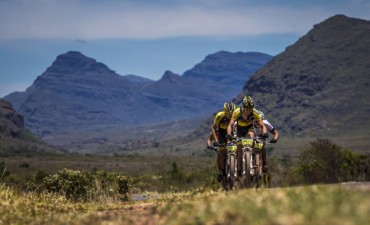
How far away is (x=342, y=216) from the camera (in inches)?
268

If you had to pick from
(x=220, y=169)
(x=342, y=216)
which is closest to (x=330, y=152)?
(x=220, y=169)

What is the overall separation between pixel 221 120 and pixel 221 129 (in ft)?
0.95

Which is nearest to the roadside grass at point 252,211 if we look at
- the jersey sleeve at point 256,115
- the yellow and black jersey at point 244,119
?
the yellow and black jersey at point 244,119

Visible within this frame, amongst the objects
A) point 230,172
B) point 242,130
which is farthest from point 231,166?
→ point 242,130

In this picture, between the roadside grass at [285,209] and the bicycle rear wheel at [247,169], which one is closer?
the roadside grass at [285,209]

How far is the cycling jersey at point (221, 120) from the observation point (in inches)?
669

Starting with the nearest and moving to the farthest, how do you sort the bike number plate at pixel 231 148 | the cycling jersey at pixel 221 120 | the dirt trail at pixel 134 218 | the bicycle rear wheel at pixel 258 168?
the dirt trail at pixel 134 218, the bicycle rear wheel at pixel 258 168, the bike number plate at pixel 231 148, the cycling jersey at pixel 221 120

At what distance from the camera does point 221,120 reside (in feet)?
55.9

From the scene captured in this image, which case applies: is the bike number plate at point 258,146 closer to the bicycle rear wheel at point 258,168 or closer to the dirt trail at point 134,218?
the bicycle rear wheel at point 258,168

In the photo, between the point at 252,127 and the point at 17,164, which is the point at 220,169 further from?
the point at 17,164

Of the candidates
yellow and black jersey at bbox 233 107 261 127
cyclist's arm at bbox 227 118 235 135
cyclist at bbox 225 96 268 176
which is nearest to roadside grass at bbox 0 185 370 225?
cyclist's arm at bbox 227 118 235 135

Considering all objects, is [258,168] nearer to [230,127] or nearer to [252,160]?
[252,160]

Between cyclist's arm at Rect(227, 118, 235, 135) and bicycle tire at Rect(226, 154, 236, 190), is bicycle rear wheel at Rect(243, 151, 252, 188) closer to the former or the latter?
bicycle tire at Rect(226, 154, 236, 190)

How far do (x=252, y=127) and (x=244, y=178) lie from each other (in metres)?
1.65
